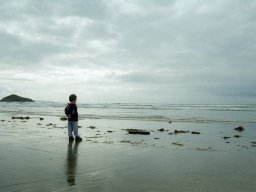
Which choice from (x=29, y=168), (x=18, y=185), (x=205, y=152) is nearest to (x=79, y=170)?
(x=29, y=168)

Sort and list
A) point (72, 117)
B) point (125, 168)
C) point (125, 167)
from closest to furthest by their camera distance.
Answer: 1. point (125, 168)
2. point (125, 167)
3. point (72, 117)

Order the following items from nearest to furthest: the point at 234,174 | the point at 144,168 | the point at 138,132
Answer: the point at 234,174, the point at 144,168, the point at 138,132

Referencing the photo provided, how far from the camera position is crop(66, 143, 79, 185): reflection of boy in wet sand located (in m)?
6.33

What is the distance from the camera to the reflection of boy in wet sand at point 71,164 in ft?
20.8

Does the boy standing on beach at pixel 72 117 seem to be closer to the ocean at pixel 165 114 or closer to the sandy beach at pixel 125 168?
the sandy beach at pixel 125 168

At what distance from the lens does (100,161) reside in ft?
27.4

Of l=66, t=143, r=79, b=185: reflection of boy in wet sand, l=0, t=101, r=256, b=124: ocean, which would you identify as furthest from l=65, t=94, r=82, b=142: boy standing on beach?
l=0, t=101, r=256, b=124: ocean

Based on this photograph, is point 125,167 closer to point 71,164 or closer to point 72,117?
point 71,164

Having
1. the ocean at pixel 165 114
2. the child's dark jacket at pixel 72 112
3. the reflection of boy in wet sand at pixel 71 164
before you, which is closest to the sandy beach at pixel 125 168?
the reflection of boy in wet sand at pixel 71 164

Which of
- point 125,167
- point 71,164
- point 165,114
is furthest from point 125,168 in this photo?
→ point 165,114

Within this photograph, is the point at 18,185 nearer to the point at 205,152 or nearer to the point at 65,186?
the point at 65,186

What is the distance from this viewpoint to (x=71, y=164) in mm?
7902

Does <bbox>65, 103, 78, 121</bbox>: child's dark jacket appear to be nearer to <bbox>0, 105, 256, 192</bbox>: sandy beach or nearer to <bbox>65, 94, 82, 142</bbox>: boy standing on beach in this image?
<bbox>65, 94, 82, 142</bbox>: boy standing on beach

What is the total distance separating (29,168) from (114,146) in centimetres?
448
